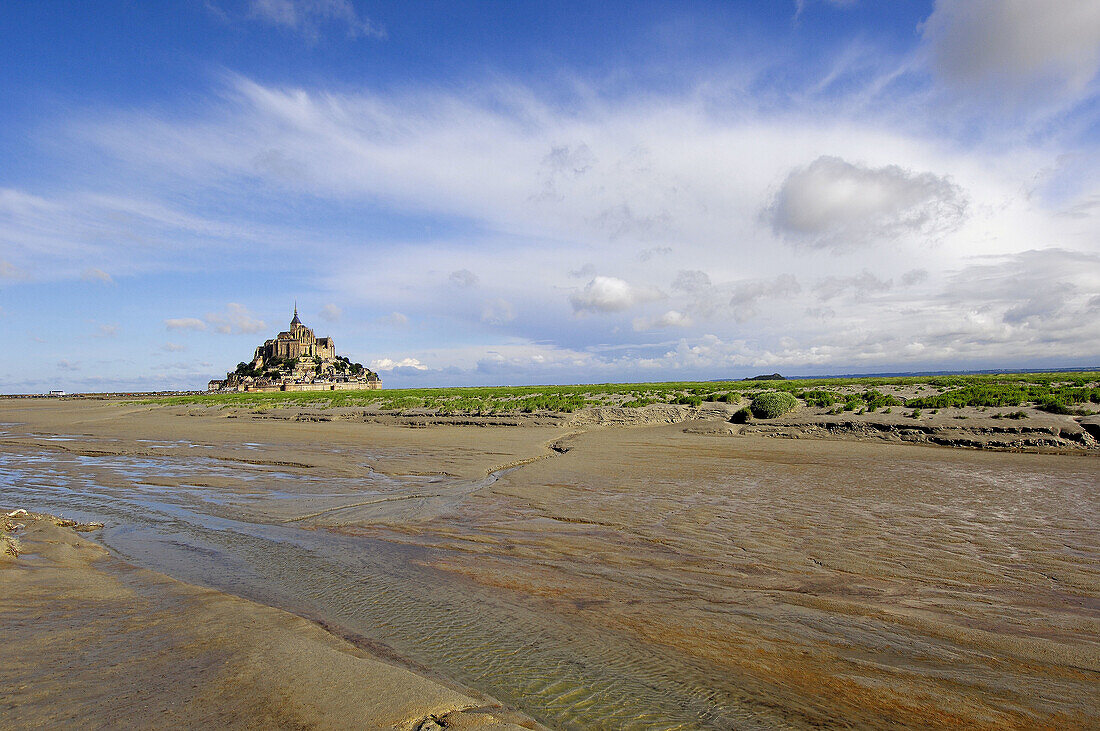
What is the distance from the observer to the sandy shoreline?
3.53 metres

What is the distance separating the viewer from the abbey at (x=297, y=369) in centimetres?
14188

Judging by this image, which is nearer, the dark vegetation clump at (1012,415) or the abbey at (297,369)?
the dark vegetation clump at (1012,415)

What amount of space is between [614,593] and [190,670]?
3.99m

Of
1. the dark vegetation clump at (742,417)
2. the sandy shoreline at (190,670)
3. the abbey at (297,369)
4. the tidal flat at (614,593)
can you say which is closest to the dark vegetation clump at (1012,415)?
the tidal flat at (614,593)

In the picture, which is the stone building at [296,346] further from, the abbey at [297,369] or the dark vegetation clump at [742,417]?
the dark vegetation clump at [742,417]

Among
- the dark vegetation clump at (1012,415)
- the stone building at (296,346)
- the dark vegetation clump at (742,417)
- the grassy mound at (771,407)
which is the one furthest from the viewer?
the stone building at (296,346)

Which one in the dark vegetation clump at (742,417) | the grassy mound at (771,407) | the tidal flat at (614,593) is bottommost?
the tidal flat at (614,593)

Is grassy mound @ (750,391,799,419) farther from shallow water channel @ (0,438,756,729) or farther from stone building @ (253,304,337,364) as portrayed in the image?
stone building @ (253,304,337,364)

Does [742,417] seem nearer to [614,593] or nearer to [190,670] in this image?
[614,593]

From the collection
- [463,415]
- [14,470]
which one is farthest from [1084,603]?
[463,415]

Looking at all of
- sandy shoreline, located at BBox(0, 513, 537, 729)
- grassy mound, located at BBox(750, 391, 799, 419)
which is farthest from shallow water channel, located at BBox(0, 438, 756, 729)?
grassy mound, located at BBox(750, 391, 799, 419)

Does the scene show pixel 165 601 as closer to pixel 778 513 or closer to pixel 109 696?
pixel 109 696

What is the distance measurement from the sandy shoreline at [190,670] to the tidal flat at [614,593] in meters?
0.03

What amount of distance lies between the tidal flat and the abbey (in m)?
129
